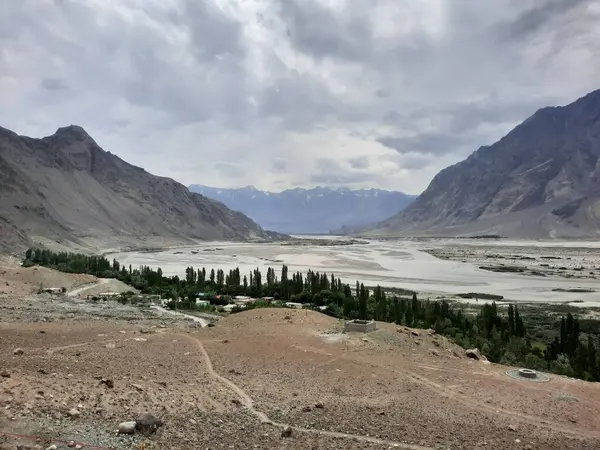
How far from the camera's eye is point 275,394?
14.8 m

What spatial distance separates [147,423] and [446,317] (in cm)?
3375

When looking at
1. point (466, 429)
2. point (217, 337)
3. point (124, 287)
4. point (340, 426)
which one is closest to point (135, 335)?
point (217, 337)

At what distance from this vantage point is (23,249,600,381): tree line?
2841 centimetres

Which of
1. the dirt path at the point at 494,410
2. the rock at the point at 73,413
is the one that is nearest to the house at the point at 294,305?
the dirt path at the point at 494,410

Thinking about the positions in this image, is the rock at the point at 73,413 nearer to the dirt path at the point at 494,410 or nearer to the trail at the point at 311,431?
the trail at the point at 311,431

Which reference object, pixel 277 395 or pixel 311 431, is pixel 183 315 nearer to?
pixel 277 395

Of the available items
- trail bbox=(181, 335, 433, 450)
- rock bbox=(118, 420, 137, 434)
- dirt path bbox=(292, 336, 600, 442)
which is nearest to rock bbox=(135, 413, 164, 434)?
rock bbox=(118, 420, 137, 434)

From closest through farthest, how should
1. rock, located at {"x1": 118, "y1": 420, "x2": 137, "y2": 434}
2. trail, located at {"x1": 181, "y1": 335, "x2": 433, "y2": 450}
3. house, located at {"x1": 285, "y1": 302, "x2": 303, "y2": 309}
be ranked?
rock, located at {"x1": 118, "y1": 420, "x2": 137, "y2": 434}
trail, located at {"x1": 181, "y1": 335, "x2": 433, "y2": 450}
house, located at {"x1": 285, "y1": 302, "x2": 303, "y2": 309}

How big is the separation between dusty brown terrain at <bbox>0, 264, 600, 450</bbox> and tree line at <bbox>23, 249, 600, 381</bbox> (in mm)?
8119

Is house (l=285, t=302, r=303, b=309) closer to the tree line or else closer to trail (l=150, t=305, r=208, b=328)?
the tree line

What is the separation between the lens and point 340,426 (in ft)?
41.2

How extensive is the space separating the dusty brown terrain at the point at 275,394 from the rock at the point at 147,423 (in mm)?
153

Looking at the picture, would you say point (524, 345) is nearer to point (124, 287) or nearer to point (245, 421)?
point (245, 421)

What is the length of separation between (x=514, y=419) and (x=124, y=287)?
1952 inches
